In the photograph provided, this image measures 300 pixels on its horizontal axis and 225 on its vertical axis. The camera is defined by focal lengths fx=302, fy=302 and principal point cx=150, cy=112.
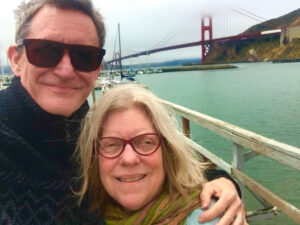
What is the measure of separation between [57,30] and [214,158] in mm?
2351

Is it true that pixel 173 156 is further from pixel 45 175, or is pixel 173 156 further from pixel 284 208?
pixel 284 208

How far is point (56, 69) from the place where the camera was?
146 centimetres

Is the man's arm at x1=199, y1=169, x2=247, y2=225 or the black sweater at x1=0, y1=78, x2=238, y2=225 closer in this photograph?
the black sweater at x1=0, y1=78, x2=238, y2=225

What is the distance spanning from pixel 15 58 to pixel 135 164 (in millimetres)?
827

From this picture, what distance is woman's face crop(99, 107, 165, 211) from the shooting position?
1.34 meters

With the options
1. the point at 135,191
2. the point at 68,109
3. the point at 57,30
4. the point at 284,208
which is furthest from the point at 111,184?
the point at 284,208

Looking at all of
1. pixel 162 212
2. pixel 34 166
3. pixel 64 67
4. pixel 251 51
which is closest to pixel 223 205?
pixel 162 212

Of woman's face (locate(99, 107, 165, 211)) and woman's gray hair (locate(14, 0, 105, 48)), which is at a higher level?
woman's gray hair (locate(14, 0, 105, 48))

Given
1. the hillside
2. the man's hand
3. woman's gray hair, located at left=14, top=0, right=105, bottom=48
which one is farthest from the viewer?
the hillside

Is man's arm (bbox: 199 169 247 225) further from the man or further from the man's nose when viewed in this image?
the man's nose

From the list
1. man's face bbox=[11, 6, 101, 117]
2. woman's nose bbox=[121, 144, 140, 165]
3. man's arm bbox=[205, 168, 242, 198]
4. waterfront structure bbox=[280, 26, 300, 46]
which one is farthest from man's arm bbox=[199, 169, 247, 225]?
waterfront structure bbox=[280, 26, 300, 46]

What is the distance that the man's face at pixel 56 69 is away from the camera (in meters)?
1.40

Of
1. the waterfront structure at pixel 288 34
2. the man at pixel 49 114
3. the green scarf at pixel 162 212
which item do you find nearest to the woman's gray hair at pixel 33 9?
the man at pixel 49 114

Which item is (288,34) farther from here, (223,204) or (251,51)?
(223,204)
